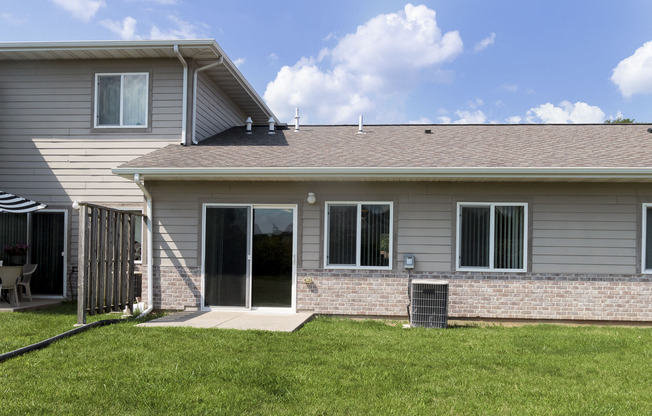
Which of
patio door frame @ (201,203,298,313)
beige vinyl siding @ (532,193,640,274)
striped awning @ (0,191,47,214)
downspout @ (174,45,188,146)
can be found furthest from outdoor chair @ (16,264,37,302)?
beige vinyl siding @ (532,193,640,274)

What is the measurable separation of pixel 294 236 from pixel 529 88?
68.1 feet

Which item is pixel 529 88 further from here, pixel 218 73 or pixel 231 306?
pixel 231 306

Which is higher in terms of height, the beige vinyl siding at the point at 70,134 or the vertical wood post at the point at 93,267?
the beige vinyl siding at the point at 70,134

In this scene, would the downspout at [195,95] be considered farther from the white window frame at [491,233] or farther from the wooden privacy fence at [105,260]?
the white window frame at [491,233]

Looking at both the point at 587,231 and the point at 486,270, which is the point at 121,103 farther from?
the point at 587,231

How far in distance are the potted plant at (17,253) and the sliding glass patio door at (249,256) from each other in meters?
4.00

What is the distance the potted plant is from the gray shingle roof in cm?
326

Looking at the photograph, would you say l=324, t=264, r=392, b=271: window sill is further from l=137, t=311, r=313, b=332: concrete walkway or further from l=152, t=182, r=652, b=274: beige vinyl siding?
l=137, t=311, r=313, b=332: concrete walkway

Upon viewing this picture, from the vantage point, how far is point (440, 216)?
29.1ft

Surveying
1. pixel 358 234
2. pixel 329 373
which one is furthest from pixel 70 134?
pixel 329 373

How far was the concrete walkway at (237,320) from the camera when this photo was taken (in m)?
7.84

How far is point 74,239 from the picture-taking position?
10703 mm

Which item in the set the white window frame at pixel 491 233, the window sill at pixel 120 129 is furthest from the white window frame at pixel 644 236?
the window sill at pixel 120 129

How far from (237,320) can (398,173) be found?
11.5 ft
